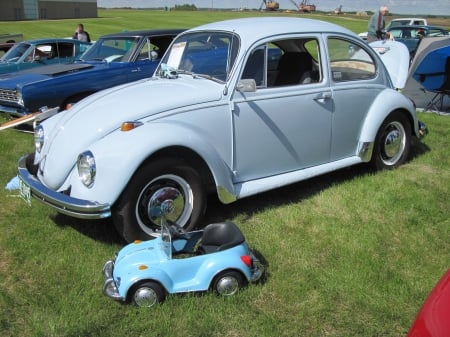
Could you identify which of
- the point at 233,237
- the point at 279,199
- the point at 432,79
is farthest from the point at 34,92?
the point at 432,79

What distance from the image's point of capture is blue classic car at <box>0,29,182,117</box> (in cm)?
770

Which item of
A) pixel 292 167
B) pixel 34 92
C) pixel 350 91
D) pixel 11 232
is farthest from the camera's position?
pixel 34 92

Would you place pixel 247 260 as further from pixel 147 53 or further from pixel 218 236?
pixel 147 53

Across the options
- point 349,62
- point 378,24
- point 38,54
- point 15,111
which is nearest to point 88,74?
point 15,111

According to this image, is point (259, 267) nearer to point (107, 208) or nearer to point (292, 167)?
point (107, 208)

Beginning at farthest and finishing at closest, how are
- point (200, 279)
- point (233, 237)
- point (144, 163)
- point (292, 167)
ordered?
point (292, 167)
point (144, 163)
point (233, 237)
point (200, 279)

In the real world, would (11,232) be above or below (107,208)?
below

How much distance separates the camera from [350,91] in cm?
510

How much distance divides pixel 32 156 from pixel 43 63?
264 inches

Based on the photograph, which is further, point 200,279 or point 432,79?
point 432,79

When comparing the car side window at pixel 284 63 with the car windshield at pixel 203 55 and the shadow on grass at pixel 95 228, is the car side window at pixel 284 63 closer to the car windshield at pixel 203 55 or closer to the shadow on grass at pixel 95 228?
the car windshield at pixel 203 55

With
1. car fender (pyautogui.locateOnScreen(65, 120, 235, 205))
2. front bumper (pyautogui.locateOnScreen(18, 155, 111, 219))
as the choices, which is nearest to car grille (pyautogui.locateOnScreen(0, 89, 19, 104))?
front bumper (pyautogui.locateOnScreen(18, 155, 111, 219))

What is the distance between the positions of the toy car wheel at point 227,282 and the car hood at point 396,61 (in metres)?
3.84

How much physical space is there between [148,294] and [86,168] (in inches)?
45.0
